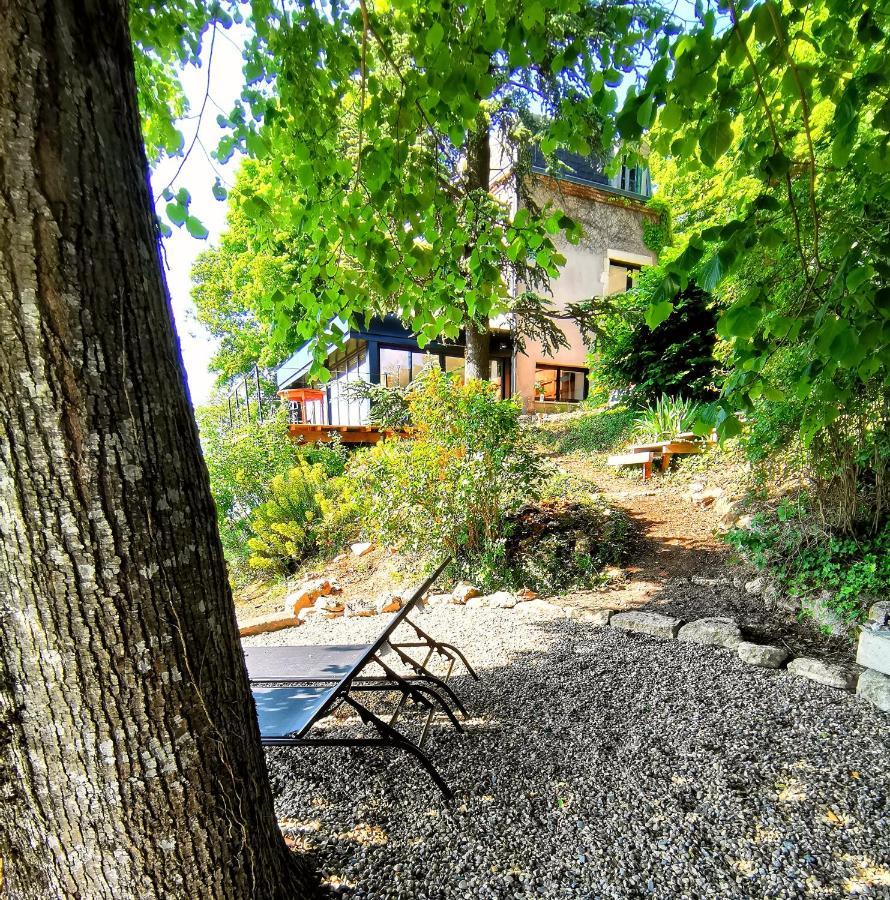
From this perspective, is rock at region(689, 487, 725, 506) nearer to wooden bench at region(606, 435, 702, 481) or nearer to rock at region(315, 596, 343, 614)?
wooden bench at region(606, 435, 702, 481)

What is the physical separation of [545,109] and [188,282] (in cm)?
1602

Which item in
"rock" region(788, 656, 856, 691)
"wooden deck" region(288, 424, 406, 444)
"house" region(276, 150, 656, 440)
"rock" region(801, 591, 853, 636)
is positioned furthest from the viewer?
"house" region(276, 150, 656, 440)

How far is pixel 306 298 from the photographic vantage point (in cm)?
243

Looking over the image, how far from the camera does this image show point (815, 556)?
3.63 meters

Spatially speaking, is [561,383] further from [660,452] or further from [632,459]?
[660,452]

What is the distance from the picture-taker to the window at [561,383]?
16125mm

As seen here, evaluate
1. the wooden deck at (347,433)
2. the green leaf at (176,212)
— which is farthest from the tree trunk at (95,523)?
the wooden deck at (347,433)

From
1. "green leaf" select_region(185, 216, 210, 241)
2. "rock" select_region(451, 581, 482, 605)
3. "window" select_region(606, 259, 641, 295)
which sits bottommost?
"rock" select_region(451, 581, 482, 605)

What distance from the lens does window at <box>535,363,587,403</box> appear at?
52.9ft

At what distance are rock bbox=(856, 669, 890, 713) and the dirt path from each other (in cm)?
41

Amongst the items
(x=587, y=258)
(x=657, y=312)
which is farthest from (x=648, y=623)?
(x=587, y=258)

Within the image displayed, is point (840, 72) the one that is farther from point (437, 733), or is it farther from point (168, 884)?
point (437, 733)

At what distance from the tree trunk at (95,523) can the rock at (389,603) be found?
12.9 feet

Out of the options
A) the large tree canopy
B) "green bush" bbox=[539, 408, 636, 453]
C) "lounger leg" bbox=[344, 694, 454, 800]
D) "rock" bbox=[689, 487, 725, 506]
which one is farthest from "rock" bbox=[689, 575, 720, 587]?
"green bush" bbox=[539, 408, 636, 453]
